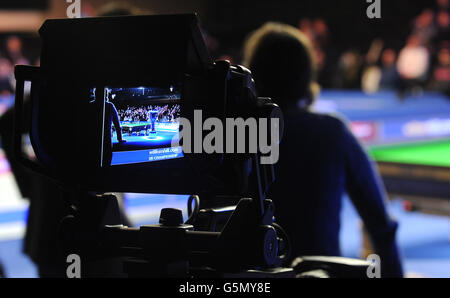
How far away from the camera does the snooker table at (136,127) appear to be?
1339mm

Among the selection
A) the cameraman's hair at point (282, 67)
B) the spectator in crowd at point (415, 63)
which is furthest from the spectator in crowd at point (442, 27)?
the cameraman's hair at point (282, 67)

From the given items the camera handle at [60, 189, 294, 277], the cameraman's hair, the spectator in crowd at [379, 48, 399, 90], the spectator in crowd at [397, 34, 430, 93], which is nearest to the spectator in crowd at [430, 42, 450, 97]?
the spectator in crowd at [397, 34, 430, 93]

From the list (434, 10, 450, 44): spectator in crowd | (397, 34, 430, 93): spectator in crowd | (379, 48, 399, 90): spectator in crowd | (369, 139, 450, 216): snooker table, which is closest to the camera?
(369, 139, 450, 216): snooker table

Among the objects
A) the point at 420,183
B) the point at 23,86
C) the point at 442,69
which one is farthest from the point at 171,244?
the point at 442,69

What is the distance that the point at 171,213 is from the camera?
137 centimetres

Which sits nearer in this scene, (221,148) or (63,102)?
(221,148)

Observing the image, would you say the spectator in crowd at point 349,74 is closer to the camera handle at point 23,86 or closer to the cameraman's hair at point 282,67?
the cameraman's hair at point 282,67

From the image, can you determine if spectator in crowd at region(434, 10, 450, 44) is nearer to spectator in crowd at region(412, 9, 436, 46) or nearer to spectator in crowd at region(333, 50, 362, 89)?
spectator in crowd at region(412, 9, 436, 46)

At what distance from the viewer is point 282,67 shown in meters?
A: 2.11

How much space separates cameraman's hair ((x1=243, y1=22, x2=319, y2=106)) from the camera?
211 cm

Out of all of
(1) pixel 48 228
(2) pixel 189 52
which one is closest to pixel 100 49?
(2) pixel 189 52

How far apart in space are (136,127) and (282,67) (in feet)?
2.78
